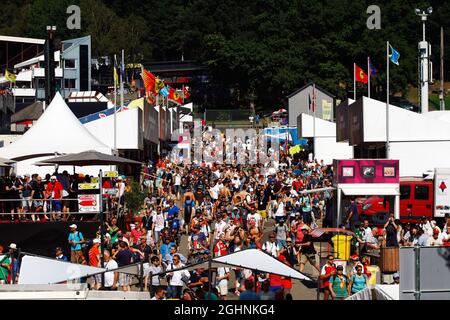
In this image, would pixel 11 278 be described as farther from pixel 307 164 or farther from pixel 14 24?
pixel 14 24

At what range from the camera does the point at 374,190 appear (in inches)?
1272

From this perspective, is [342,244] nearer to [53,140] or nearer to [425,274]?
[53,140]

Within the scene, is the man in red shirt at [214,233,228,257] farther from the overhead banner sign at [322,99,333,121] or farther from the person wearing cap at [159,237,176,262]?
the overhead banner sign at [322,99,333,121]

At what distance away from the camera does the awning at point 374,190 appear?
32188 millimetres

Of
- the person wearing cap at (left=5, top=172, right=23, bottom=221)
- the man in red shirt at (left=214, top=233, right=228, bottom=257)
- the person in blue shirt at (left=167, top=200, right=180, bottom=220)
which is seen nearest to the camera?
the man in red shirt at (left=214, top=233, right=228, bottom=257)

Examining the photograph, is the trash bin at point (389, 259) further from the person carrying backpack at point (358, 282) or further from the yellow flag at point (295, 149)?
the yellow flag at point (295, 149)

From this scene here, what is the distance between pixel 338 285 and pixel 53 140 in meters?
12.0

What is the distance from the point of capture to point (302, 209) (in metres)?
34.3

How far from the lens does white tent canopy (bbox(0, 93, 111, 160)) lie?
30.0 metres

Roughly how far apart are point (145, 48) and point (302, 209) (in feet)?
390

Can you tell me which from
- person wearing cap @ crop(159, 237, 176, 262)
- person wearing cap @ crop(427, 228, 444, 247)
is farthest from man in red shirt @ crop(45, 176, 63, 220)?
person wearing cap @ crop(427, 228, 444, 247)

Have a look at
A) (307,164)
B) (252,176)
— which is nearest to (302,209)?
(252,176)

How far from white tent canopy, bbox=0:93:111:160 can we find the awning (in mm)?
6414

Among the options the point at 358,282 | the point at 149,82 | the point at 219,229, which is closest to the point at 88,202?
the point at 219,229
